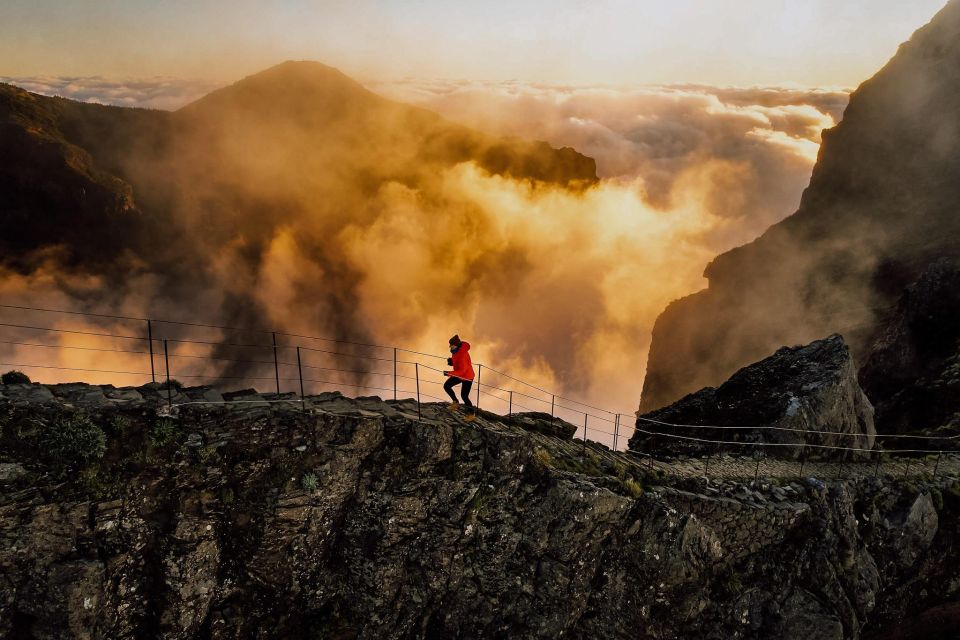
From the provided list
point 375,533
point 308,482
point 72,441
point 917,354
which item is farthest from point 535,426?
point 917,354

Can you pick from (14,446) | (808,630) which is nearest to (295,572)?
(14,446)

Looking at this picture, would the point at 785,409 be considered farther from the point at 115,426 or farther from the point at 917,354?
the point at 917,354

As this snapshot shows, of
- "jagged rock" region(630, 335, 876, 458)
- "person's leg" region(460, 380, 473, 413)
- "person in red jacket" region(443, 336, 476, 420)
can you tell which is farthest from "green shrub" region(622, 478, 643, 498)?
"jagged rock" region(630, 335, 876, 458)

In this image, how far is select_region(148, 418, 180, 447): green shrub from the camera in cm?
1021

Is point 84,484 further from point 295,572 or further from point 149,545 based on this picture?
point 295,572

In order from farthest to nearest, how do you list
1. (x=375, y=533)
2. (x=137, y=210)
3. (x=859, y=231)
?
(x=137, y=210)
(x=859, y=231)
(x=375, y=533)

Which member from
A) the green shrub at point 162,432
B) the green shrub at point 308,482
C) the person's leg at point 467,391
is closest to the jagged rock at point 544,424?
the person's leg at point 467,391

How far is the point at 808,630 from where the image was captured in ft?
45.0

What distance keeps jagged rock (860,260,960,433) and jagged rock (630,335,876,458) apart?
1070cm

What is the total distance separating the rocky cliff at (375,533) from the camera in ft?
30.8

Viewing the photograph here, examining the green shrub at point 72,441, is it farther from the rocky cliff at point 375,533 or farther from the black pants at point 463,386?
the black pants at point 463,386

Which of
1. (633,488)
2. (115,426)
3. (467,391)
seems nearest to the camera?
(115,426)

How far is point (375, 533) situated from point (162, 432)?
4985 mm

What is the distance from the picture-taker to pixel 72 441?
948 centimetres
